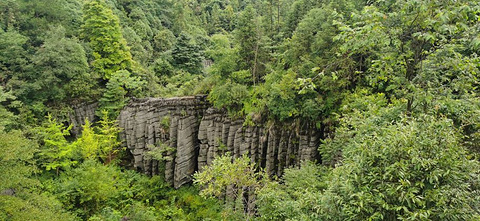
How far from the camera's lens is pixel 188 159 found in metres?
18.4

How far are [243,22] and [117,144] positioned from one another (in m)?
11.9

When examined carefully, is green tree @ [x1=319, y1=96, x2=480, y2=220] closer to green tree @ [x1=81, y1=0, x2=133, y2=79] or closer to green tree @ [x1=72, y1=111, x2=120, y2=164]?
green tree @ [x1=72, y1=111, x2=120, y2=164]

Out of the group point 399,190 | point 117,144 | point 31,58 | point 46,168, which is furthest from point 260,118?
point 31,58

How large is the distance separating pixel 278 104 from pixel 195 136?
726 cm

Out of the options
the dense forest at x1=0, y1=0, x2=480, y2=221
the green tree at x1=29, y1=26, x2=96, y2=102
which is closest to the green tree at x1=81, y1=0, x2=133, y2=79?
the dense forest at x1=0, y1=0, x2=480, y2=221

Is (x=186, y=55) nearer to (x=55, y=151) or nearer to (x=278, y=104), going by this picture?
(x=55, y=151)

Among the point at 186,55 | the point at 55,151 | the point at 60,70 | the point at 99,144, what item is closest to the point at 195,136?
the point at 99,144

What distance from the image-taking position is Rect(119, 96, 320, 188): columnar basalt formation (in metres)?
14.7

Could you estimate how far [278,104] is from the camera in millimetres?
13922

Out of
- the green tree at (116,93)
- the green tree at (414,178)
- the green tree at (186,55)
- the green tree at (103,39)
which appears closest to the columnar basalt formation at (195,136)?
the green tree at (116,93)

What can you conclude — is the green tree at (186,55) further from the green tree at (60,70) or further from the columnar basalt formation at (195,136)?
the green tree at (60,70)

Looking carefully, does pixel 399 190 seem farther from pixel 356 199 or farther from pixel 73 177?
pixel 73 177

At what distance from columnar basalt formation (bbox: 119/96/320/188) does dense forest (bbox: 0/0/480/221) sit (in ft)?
2.34

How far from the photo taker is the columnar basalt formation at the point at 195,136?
48.3ft
